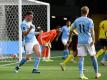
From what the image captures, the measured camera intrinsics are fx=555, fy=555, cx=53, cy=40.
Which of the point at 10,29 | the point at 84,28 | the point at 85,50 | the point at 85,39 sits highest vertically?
the point at 84,28

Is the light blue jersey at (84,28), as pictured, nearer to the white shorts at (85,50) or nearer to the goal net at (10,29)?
the white shorts at (85,50)

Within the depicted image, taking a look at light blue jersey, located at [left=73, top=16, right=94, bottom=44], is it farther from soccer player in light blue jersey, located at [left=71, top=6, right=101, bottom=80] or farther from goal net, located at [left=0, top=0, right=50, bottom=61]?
goal net, located at [left=0, top=0, right=50, bottom=61]

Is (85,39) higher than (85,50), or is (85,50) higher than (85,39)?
(85,39)

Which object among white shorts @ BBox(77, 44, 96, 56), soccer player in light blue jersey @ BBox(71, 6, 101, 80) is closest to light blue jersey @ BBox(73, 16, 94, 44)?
soccer player in light blue jersey @ BBox(71, 6, 101, 80)

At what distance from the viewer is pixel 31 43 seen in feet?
55.9

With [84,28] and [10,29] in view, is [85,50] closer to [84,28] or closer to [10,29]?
[84,28]

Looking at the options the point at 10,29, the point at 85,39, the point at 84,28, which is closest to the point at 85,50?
the point at 85,39

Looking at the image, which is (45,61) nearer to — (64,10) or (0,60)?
Result: (0,60)

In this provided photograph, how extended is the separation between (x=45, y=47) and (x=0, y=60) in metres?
2.25

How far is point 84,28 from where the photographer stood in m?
14.9

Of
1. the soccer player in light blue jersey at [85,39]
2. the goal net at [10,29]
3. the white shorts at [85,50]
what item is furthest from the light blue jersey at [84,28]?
the goal net at [10,29]

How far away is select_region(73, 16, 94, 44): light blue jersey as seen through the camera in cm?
1482

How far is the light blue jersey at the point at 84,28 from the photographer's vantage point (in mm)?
14820

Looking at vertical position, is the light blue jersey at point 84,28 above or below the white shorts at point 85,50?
above
